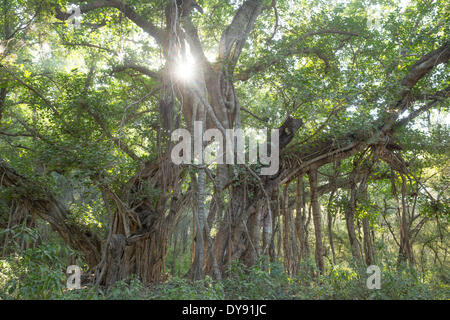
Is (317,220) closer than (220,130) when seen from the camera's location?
No

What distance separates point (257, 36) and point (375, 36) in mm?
2265

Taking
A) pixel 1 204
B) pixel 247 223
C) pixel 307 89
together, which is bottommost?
pixel 247 223

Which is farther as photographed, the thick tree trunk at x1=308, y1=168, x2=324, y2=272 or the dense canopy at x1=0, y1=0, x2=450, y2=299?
the thick tree trunk at x1=308, y1=168, x2=324, y2=272

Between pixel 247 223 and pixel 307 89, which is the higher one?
pixel 307 89

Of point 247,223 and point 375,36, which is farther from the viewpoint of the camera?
point 375,36

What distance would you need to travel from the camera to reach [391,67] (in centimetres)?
522

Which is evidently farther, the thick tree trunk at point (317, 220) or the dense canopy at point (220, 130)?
the thick tree trunk at point (317, 220)

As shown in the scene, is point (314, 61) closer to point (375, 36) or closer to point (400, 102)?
point (375, 36)

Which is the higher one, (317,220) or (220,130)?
(220,130)

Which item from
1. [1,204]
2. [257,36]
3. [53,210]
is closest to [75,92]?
[53,210]

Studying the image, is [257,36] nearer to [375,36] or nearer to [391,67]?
[375,36]
